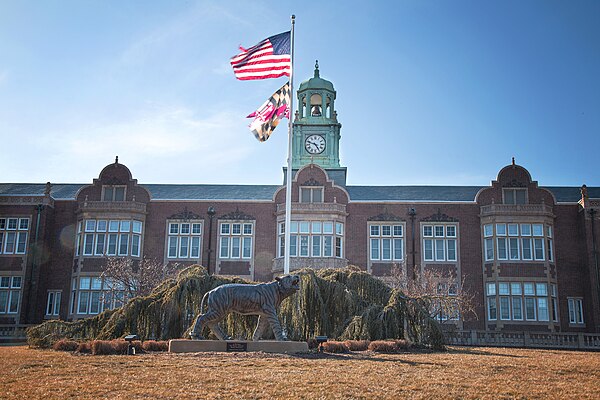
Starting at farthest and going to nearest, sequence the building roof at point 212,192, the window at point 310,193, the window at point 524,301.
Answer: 1. the building roof at point 212,192
2. the window at point 310,193
3. the window at point 524,301

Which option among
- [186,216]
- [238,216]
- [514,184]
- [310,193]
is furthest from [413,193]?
[186,216]

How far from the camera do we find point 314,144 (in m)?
50.3

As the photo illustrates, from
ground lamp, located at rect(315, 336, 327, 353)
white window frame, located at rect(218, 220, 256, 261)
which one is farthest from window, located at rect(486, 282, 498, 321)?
ground lamp, located at rect(315, 336, 327, 353)

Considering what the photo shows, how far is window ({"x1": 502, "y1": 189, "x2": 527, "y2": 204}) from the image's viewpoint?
126 ft

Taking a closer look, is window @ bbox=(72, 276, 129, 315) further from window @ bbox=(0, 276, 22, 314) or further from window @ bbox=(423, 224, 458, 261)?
window @ bbox=(423, 224, 458, 261)

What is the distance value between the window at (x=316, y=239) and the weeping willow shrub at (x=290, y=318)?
49.3 ft

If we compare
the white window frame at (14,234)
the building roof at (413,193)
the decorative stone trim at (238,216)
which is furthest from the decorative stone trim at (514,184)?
the white window frame at (14,234)

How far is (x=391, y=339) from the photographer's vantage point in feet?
67.2

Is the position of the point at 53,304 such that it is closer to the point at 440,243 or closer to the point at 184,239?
the point at 184,239

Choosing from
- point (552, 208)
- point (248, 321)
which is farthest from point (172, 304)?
point (552, 208)

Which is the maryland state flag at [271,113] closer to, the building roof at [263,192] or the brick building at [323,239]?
the brick building at [323,239]

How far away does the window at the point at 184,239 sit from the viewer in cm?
3897

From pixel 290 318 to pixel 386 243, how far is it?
17663 millimetres

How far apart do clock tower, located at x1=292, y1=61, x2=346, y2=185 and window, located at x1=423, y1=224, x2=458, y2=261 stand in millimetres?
12516
